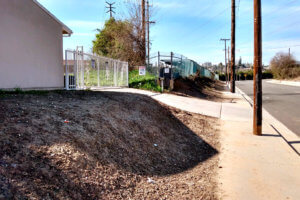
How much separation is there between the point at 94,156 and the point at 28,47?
21.3ft

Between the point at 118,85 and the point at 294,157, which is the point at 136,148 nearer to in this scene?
the point at 294,157

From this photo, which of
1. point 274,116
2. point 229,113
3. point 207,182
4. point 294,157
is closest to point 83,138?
point 207,182

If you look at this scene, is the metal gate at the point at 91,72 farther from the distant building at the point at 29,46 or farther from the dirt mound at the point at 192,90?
the dirt mound at the point at 192,90

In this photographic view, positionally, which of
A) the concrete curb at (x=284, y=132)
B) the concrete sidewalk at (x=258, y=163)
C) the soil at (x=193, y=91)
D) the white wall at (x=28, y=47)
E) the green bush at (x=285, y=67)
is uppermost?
the green bush at (x=285, y=67)

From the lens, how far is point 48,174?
128 inches

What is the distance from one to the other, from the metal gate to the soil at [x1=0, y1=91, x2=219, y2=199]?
4951 mm

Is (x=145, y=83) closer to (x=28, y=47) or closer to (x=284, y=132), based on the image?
(x=28, y=47)

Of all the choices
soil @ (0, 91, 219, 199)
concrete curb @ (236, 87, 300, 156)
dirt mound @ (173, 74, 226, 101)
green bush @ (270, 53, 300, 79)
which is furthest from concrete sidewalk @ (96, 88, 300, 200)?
green bush @ (270, 53, 300, 79)

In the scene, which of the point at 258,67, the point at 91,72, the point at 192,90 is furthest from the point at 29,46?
the point at 192,90

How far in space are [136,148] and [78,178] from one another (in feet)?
6.34

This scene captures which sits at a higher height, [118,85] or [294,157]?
[118,85]

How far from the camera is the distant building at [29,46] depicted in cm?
815

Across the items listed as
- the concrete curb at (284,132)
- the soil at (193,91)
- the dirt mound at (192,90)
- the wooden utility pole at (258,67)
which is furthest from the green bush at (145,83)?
the wooden utility pole at (258,67)

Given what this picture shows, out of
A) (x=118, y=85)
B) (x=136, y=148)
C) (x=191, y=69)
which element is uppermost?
(x=191, y=69)
